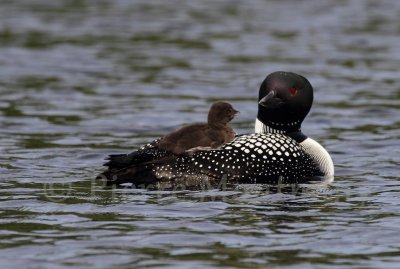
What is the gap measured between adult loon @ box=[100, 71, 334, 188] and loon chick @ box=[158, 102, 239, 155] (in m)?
0.05

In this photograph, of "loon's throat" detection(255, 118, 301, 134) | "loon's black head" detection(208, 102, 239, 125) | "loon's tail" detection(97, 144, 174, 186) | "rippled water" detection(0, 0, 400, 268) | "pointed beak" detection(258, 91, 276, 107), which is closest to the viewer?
"rippled water" detection(0, 0, 400, 268)

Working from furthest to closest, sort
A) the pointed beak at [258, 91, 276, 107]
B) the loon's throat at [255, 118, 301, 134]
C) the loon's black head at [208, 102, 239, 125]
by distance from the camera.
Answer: the loon's throat at [255, 118, 301, 134] → the pointed beak at [258, 91, 276, 107] → the loon's black head at [208, 102, 239, 125]

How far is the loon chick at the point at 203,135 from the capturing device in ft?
25.0

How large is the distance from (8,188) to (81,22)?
429 inches

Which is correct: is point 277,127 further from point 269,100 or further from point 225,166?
point 225,166

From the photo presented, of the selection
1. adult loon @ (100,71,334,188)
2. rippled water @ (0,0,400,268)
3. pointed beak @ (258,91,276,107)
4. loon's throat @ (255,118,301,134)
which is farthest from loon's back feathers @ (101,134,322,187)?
loon's throat @ (255,118,301,134)

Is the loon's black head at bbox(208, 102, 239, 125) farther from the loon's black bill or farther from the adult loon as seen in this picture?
the loon's black bill

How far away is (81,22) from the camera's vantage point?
18.3 m

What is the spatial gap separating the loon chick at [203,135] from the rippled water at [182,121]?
1.15 ft

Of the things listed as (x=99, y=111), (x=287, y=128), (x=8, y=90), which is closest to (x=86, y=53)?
(x=8, y=90)

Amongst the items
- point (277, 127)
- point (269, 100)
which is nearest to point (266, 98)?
point (269, 100)

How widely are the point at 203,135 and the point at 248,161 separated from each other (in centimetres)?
36

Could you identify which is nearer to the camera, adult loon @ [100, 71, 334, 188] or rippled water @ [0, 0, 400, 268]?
rippled water @ [0, 0, 400, 268]

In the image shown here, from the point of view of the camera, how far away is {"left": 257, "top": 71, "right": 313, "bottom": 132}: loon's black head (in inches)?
324
